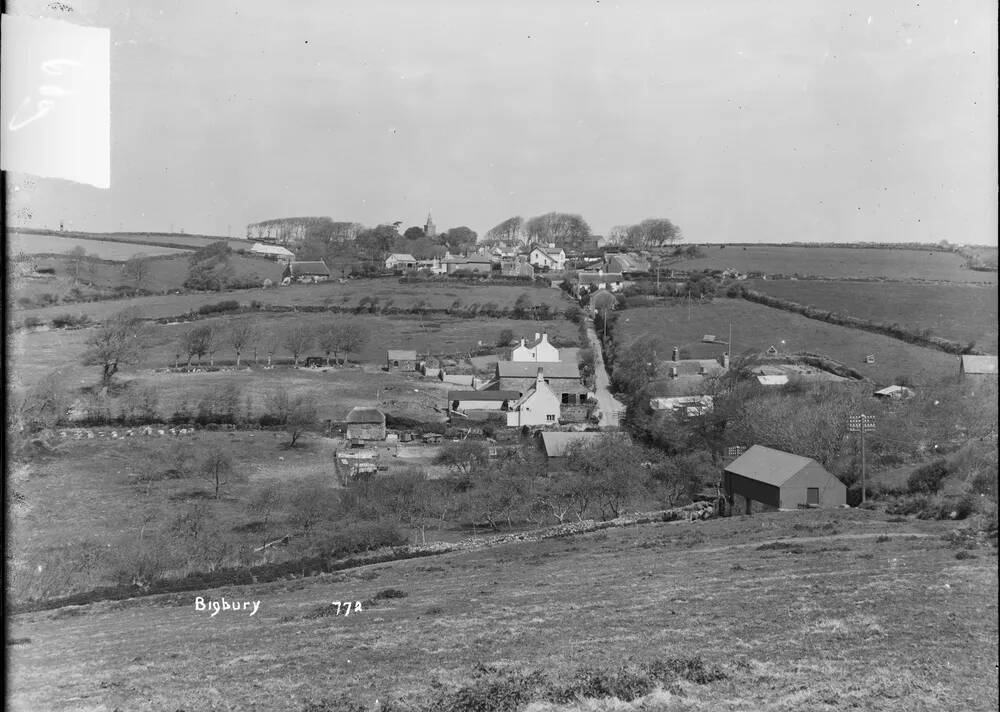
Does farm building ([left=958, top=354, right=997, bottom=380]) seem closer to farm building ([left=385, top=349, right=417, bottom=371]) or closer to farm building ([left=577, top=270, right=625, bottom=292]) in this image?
farm building ([left=577, top=270, right=625, bottom=292])

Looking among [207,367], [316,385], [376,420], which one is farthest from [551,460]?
[207,367]

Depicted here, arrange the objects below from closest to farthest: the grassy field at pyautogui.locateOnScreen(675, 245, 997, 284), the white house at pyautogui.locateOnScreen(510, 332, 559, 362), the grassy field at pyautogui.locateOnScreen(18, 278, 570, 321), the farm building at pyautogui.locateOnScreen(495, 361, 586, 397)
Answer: the grassy field at pyautogui.locateOnScreen(675, 245, 997, 284) → the grassy field at pyautogui.locateOnScreen(18, 278, 570, 321) → the white house at pyautogui.locateOnScreen(510, 332, 559, 362) → the farm building at pyautogui.locateOnScreen(495, 361, 586, 397)

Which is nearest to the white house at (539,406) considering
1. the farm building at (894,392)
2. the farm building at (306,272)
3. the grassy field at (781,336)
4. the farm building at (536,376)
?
the farm building at (536,376)

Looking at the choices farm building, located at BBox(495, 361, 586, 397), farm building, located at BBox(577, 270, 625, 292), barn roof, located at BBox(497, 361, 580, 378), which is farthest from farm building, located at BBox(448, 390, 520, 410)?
farm building, located at BBox(577, 270, 625, 292)

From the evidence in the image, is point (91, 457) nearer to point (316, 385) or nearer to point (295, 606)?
point (316, 385)

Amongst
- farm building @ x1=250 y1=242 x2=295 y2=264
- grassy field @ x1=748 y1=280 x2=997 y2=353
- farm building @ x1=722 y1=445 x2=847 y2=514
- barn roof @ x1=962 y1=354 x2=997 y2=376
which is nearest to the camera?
grassy field @ x1=748 y1=280 x2=997 y2=353

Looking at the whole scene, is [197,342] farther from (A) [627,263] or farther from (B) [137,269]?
(A) [627,263]
